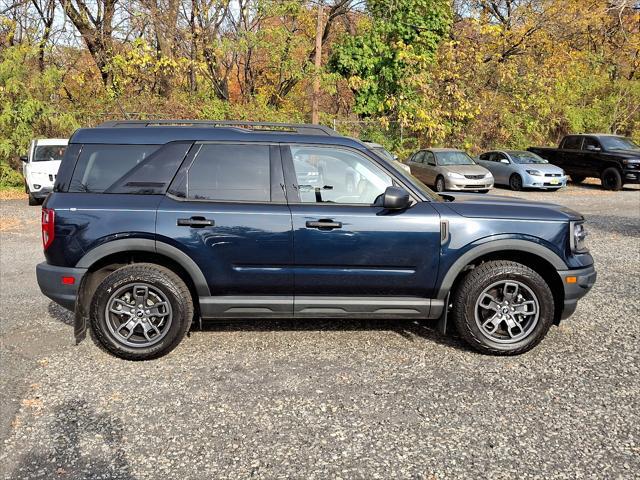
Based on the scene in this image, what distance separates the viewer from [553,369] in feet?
13.2

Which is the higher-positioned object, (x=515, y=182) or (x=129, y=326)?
(x=515, y=182)

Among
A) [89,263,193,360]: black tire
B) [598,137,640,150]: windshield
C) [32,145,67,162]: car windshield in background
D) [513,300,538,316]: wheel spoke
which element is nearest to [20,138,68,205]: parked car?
[32,145,67,162]: car windshield in background

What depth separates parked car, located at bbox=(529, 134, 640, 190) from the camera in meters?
16.9

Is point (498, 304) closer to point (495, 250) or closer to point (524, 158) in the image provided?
point (495, 250)

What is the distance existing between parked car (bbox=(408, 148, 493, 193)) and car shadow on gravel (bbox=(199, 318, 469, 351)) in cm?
1125

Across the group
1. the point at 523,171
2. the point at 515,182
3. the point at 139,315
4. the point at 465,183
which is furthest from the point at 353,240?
the point at 515,182

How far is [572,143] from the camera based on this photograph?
1880cm

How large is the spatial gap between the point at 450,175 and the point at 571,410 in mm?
12873

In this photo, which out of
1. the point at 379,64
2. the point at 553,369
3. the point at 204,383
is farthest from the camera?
the point at 379,64

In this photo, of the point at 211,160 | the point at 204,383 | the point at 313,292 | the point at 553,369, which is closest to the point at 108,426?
the point at 204,383

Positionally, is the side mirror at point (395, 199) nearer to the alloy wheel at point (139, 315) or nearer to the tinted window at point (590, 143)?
the alloy wheel at point (139, 315)

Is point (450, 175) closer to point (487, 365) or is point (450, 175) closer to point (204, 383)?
point (487, 365)

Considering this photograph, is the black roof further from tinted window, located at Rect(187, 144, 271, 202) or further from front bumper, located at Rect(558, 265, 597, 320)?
front bumper, located at Rect(558, 265, 597, 320)

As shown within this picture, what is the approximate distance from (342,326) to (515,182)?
572 inches
